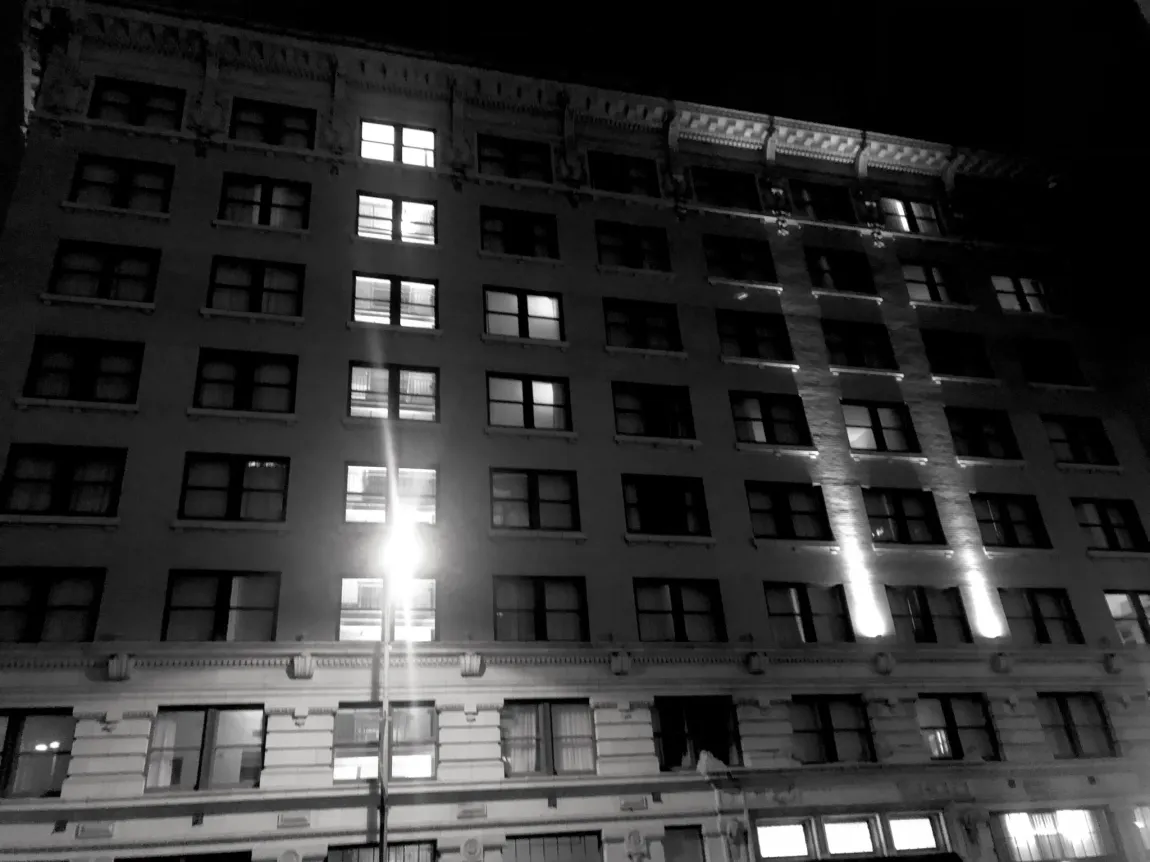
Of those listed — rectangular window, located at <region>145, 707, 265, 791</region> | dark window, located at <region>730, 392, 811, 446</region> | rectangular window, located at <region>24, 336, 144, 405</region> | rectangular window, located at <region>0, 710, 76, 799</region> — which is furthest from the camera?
dark window, located at <region>730, 392, 811, 446</region>

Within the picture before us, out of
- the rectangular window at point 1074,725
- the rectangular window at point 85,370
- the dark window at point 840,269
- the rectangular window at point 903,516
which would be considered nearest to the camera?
the rectangular window at point 85,370

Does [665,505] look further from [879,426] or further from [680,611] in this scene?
[879,426]

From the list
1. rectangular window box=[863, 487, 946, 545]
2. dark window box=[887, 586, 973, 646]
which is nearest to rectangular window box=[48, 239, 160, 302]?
rectangular window box=[863, 487, 946, 545]

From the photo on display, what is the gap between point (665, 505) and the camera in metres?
26.2

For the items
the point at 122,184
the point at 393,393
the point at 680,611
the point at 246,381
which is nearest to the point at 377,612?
the point at 393,393

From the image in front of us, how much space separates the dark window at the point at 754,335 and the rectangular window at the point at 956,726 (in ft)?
41.2

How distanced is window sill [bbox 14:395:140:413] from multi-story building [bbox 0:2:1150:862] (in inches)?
6.8

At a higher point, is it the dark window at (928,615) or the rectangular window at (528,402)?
the rectangular window at (528,402)

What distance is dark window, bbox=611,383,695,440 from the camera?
90.2ft

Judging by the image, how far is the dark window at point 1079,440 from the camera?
3167cm

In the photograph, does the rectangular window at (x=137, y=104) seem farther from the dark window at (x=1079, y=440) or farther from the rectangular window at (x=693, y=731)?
the dark window at (x=1079, y=440)

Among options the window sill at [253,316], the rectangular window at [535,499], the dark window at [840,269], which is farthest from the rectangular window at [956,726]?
the window sill at [253,316]

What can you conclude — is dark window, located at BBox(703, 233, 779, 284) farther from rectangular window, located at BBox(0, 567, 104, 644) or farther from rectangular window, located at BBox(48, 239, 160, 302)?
rectangular window, located at BBox(0, 567, 104, 644)

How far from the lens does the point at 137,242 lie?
25.3 meters
